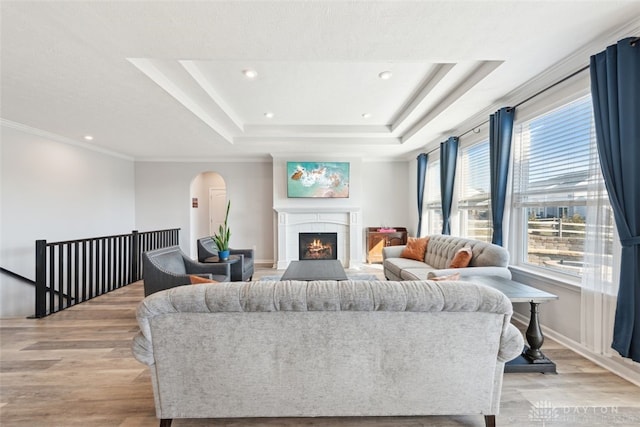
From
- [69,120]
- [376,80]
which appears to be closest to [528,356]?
[376,80]

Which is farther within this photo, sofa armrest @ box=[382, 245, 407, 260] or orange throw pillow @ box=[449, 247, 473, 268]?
sofa armrest @ box=[382, 245, 407, 260]

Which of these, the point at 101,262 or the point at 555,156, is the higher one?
the point at 555,156

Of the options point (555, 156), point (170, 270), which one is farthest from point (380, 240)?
point (170, 270)

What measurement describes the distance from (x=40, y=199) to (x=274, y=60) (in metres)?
4.71

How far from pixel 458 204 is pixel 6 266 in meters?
6.99

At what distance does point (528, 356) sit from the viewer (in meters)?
2.19

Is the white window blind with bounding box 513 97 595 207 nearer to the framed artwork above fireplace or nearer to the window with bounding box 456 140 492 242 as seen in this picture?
the window with bounding box 456 140 492 242

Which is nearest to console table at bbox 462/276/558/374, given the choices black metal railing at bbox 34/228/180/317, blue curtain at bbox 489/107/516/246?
blue curtain at bbox 489/107/516/246

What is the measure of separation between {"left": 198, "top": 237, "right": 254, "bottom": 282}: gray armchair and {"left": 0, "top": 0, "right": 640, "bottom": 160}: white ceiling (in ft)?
6.17

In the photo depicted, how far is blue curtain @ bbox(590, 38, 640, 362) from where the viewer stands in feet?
6.17

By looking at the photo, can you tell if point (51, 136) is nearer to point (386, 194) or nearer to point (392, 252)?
point (392, 252)

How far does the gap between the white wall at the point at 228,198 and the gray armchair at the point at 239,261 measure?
164cm

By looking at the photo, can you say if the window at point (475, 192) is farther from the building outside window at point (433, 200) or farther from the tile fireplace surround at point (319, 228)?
the tile fireplace surround at point (319, 228)

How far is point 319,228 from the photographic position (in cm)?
619
